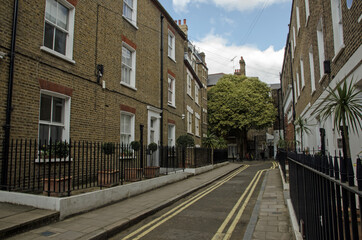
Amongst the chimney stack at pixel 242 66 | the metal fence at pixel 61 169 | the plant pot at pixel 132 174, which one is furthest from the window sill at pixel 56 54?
the chimney stack at pixel 242 66

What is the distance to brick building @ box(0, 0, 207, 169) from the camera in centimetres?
692

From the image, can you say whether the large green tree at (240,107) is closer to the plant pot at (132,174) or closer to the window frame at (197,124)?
the window frame at (197,124)

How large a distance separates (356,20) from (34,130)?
27.9 ft

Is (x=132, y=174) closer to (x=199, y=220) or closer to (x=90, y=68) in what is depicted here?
(x=199, y=220)

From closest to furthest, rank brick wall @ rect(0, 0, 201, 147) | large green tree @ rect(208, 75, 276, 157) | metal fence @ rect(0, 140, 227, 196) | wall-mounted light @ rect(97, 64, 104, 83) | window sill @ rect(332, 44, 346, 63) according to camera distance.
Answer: metal fence @ rect(0, 140, 227, 196) < window sill @ rect(332, 44, 346, 63) < brick wall @ rect(0, 0, 201, 147) < wall-mounted light @ rect(97, 64, 104, 83) < large green tree @ rect(208, 75, 276, 157)

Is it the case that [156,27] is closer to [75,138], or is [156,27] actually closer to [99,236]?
[75,138]

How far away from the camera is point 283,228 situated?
5184 mm

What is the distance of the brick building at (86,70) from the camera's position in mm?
6922

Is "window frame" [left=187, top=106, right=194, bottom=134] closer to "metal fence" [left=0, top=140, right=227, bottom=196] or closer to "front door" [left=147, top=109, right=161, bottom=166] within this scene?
"front door" [left=147, top=109, right=161, bottom=166]

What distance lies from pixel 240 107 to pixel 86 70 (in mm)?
28212

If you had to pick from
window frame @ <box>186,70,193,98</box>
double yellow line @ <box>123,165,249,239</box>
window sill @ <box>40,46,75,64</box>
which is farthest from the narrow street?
window frame @ <box>186,70,193,98</box>

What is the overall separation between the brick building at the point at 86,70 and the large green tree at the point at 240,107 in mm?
20151

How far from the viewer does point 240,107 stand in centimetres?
3506

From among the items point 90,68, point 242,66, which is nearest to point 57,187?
point 90,68
